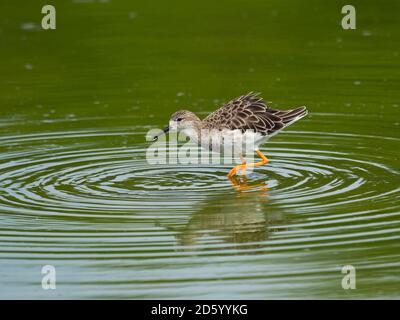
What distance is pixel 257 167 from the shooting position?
17.1 metres

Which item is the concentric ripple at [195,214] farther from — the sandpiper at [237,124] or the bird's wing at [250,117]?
the bird's wing at [250,117]

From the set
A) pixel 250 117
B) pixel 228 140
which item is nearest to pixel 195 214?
pixel 228 140

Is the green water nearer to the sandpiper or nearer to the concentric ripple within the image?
the concentric ripple

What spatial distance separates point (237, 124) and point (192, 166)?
4.47 feet

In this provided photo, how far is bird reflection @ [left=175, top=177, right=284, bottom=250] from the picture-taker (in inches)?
512

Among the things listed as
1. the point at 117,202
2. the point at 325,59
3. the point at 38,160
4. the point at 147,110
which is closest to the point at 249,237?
the point at 117,202

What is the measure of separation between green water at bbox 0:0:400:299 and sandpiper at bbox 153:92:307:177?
0.57 m

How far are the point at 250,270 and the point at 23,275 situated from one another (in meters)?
2.65

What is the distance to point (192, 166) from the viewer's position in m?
17.1

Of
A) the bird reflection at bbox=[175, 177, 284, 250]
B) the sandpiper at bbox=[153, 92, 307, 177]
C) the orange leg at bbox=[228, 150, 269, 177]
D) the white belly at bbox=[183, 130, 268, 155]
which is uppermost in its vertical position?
the sandpiper at bbox=[153, 92, 307, 177]

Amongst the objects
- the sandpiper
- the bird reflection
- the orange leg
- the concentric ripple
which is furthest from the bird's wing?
the bird reflection

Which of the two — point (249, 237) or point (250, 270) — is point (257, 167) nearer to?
point (249, 237)

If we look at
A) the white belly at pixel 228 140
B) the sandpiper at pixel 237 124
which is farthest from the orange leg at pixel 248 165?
the white belly at pixel 228 140

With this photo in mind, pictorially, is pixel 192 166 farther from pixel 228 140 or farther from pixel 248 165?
pixel 228 140
